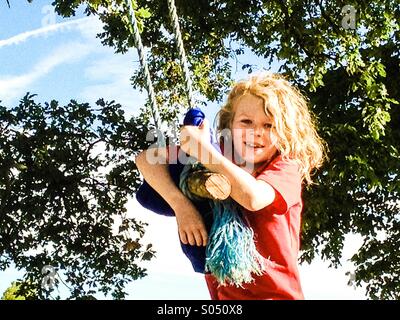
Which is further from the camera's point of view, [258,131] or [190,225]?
[258,131]

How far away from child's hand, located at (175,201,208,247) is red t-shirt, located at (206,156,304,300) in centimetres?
19

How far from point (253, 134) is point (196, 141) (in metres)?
0.36

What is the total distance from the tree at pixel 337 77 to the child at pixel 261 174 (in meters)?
6.81

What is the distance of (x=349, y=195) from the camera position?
10.9 meters

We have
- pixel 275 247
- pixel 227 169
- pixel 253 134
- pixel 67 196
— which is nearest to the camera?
pixel 227 169

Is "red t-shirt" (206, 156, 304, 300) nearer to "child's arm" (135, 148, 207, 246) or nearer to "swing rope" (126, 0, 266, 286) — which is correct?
"swing rope" (126, 0, 266, 286)

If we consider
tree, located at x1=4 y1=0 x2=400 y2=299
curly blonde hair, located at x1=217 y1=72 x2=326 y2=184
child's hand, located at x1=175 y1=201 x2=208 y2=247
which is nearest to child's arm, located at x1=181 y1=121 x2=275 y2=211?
child's hand, located at x1=175 y1=201 x2=208 y2=247

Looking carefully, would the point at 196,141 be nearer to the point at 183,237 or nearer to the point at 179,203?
the point at 179,203

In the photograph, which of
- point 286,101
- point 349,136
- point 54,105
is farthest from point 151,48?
point 286,101

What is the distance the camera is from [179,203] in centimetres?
239

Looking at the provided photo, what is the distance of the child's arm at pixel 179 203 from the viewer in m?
2.39

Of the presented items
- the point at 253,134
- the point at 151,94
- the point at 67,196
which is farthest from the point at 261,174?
the point at 67,196

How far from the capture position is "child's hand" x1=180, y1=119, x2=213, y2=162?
2234 mm
